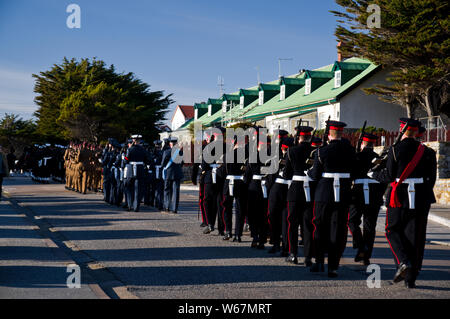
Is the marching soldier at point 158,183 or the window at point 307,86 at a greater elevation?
the window at point 307,86

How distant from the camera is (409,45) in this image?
27203mm

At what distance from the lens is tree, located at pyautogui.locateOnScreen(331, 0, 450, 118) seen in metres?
26.2

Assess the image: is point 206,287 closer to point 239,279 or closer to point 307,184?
point 239,279

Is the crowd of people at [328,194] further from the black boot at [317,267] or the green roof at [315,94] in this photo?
the green roof at [315,94]

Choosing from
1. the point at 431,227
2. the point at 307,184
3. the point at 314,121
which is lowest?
the point at 431,227

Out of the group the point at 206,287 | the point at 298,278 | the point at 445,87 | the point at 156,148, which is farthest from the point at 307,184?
the point at 445,87

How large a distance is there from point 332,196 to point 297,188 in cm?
96

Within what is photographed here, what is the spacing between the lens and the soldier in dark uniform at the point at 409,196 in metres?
7.33

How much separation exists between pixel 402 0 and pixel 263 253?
20.3 metres

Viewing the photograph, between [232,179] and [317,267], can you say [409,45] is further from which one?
[317,267]

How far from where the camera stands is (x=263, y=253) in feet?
32.1

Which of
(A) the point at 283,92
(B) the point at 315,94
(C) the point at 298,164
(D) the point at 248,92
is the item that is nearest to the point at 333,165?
(C) the point at 298,164

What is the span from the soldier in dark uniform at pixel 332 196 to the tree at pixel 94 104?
130 feet

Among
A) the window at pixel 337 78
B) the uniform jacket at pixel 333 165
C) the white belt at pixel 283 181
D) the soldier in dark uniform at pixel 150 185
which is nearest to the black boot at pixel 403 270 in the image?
the uniform jacket at pixel 333 165
